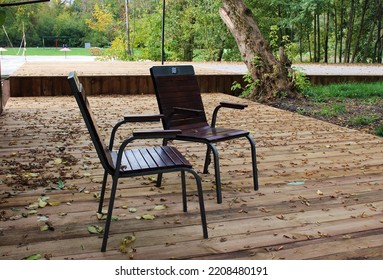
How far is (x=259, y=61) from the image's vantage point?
7844 mm

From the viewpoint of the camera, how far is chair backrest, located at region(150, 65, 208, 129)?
314 cm

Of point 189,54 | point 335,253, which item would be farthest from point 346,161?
point 189,54

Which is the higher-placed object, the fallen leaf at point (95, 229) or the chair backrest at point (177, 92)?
the chair backrest at point (177, 92)

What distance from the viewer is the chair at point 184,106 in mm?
3039

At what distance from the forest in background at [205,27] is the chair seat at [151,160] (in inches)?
513

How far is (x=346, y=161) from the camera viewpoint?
3.79 meters

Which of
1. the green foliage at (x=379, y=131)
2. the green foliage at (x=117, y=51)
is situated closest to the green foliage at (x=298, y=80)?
the green foliage at (x=379, y=131)

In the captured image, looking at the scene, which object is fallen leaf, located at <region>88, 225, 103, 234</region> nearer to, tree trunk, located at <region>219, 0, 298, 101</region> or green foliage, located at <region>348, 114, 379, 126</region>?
green foliage, located at <region>348, 114, 379, 126</region>

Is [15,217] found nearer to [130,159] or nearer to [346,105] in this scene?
[130,159]

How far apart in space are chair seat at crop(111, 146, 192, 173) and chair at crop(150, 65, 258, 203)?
40cm

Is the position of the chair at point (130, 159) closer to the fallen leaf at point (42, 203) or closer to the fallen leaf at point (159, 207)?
the fallen leaf at point (159, 207)
